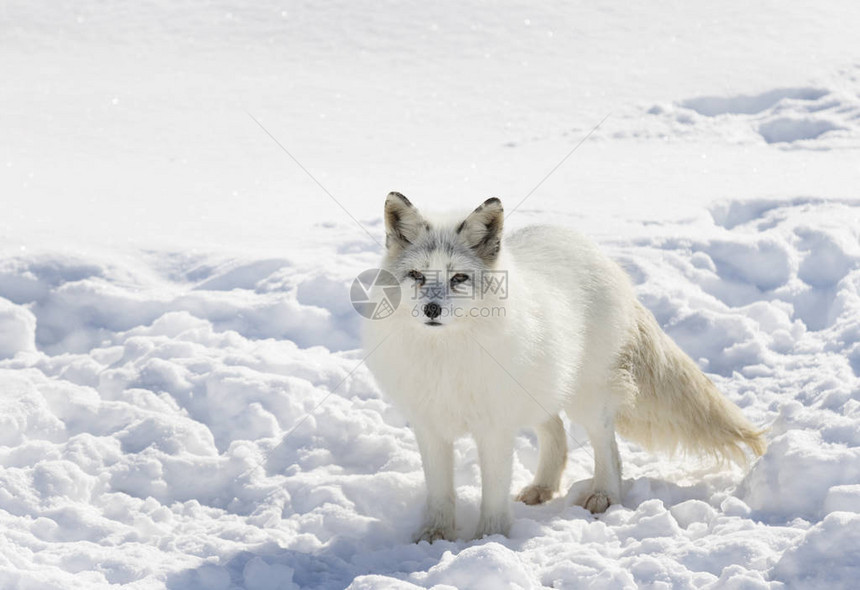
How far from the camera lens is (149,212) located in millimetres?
9062

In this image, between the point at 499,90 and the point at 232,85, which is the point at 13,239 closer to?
the point at 232,85

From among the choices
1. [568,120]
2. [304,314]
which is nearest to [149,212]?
[304,314]

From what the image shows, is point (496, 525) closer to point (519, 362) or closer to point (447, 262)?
point (519, 362)

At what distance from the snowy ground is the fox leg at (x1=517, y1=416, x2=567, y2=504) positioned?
0.90ft

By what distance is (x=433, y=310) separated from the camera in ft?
13.4

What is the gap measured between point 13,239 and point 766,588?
248 inches

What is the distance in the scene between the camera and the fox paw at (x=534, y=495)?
17.3 feet

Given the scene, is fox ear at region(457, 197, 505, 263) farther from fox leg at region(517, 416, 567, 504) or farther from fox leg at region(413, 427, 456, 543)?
fox leg at region(517, 416, 567, 504)

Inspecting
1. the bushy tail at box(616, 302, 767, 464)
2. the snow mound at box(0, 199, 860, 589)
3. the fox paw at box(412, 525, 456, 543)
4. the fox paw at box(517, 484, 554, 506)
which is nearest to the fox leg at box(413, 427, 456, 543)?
the fox paw at box(412, 525, 456, 543)

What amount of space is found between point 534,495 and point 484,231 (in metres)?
1.69

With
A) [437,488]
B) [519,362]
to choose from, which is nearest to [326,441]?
[437,488]

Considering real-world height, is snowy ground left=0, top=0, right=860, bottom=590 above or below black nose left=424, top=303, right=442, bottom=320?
below

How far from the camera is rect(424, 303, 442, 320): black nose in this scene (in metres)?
4.09

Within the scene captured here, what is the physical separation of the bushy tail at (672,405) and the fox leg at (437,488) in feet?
3.68
